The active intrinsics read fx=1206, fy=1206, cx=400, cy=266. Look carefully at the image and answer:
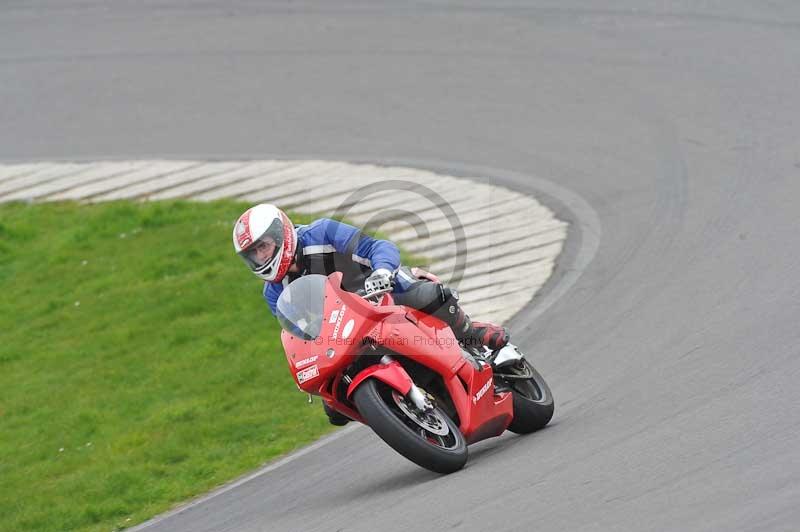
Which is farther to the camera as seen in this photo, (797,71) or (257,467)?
(797,71)

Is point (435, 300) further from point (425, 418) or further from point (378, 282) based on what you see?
point (425, 418)

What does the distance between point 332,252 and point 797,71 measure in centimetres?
860

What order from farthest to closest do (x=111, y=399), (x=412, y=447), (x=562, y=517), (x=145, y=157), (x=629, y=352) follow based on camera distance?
(x=145, y=157), (x=111, y=399), (x=629, y=352), (x=412, y=447), (x=562, y=517)

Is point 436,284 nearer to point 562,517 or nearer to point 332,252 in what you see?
point 332,252

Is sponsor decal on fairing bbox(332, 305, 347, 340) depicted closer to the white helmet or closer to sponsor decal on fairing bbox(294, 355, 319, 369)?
sponsor decal on fairing bbox(294, 355, 319, 369)

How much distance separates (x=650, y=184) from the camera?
11.9 metres

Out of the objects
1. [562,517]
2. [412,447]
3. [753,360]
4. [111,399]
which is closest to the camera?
[562,517]

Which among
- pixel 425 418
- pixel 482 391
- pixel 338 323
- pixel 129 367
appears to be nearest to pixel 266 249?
pixel 338 323

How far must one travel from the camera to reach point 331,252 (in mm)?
7047

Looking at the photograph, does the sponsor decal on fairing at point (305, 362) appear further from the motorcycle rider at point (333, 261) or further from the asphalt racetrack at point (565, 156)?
the asphalt racetrack at point (565, 156)

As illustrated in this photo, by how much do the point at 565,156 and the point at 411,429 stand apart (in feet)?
24.3

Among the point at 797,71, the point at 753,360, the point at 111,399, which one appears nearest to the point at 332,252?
the point at 753,360

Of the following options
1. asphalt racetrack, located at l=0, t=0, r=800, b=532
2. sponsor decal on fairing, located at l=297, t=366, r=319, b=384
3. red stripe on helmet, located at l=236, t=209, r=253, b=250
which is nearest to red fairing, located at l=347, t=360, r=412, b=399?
sponsor decal on fairing, located at l=297, t=366, r=319, b=384

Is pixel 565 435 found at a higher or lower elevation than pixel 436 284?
lower
